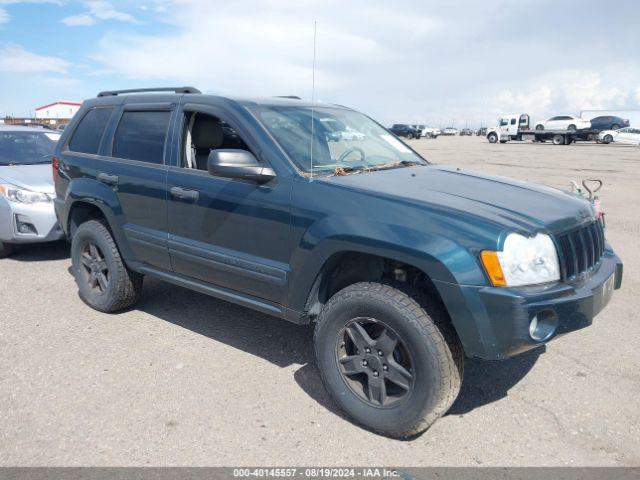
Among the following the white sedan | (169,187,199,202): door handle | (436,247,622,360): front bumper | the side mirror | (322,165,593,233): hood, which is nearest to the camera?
(436,247,622,360): front bumper

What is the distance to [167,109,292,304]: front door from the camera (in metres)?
3.35

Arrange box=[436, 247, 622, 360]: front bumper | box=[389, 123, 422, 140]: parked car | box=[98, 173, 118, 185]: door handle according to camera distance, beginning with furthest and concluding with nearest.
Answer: box=[389, 123, 422, 140]: parked car → box=[98, 173, 118, 185]: door handle → box=[436, 247, 622, 360]: front bumper

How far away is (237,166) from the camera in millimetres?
3268

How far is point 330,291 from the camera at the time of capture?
11.0ft

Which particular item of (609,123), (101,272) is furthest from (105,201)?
(609,123)

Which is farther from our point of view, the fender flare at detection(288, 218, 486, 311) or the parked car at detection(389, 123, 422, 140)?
the parked car at detection(389, 123, 422, 140)

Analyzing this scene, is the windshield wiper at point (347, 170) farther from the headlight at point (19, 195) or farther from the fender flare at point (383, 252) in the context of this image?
the headlight at point (19, 195)

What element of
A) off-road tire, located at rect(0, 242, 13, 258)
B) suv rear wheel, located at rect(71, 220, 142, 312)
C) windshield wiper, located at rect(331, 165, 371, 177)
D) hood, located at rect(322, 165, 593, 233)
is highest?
windshield wiper, located at rect(331, 165, 371, 177)

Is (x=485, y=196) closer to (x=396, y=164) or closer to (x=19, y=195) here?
(x=396, y=164)

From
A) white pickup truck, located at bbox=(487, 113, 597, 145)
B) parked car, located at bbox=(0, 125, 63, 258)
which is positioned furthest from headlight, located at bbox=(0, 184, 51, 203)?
white pickup truck, located at bbox=(487, 113, 597, 145)

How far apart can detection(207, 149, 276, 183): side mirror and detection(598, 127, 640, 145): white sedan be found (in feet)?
133

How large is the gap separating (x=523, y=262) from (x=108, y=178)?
329 centimetres

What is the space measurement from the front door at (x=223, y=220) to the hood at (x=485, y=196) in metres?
0.47

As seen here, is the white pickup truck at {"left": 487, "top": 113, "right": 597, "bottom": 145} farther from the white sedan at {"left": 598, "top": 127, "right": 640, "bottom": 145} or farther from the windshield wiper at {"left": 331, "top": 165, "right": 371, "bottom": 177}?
the windshield wiper at {"left": 331, "top": 165, "right": 371, "bottom": 177}
